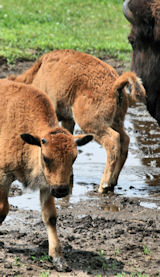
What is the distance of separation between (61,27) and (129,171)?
11352 millimetres

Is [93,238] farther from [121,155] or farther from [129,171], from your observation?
[129,171]

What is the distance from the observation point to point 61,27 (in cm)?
1992

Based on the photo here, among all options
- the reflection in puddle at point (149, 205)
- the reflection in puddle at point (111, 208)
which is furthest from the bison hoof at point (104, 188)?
the reflection in puddle at point (149, 205)

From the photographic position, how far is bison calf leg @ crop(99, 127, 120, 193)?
8.35 meters

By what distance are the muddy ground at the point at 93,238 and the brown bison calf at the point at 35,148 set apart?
27cm

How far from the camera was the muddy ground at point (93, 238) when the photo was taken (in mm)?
5750

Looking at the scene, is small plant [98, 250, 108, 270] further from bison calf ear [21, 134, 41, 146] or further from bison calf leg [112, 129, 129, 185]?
bison calf leg [112, 129, 129, 185]

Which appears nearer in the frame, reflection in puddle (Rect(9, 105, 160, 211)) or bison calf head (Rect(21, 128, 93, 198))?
bison calf head (Rect(21, 128, 93, 198))

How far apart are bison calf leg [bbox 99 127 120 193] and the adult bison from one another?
44.2 inches

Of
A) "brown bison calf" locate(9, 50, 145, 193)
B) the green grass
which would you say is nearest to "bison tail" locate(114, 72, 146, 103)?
"brown bison calf" locate(9, 50, 145, 193)

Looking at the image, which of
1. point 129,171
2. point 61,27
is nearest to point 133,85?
point 129,171

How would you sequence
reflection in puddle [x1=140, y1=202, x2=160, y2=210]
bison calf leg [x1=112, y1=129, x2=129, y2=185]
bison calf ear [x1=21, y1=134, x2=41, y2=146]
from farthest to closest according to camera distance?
bison calf leg [x1=112, y1=129, x2=129, y2=185] → reflection in puddle [x1=140, y1=202, x2=160, y2=210] → bison calf ear [x1=21, y1=134, x2=41, y2=146]

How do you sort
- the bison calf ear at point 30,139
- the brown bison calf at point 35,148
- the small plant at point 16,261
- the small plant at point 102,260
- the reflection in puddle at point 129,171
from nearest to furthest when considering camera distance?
the brown bison calf at point 35,148 < the bison calf ear at point 30,139 < the small plant at point 16,261 < the small plant at point 102,260 < the reflection in puddle at point 129,171

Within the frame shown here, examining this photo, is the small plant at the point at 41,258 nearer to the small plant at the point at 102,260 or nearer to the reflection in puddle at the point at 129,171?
the small plant at the point at 102,260
